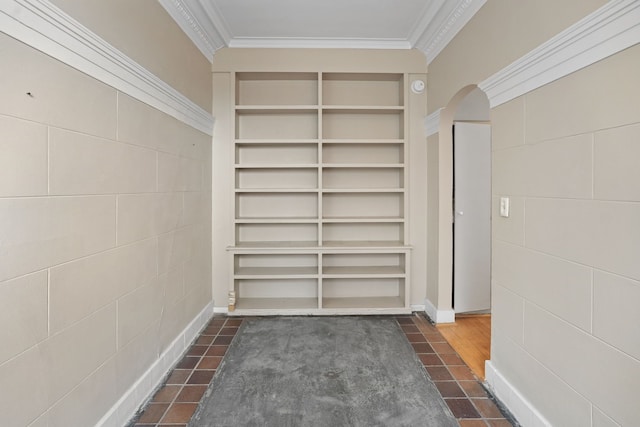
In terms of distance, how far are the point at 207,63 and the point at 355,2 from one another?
1472 millimetres

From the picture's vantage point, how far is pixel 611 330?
121cm

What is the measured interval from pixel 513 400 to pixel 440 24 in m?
2.76

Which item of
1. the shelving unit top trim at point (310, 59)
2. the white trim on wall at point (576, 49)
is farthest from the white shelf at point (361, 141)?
the white trim on wall at point (576, 49)

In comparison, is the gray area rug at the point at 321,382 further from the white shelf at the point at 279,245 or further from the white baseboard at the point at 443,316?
the white shelf at the point at 279,245

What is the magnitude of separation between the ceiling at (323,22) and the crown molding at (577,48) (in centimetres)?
79

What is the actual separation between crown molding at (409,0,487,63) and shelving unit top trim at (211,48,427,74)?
0.18m

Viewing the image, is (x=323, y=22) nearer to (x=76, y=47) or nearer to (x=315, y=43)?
(x=315, y=43)

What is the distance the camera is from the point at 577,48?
4.42 ft

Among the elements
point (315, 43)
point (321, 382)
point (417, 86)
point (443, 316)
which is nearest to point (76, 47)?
point (321, 382)

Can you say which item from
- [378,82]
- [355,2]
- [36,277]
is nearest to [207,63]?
[355,2]

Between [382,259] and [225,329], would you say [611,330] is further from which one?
[225,329]

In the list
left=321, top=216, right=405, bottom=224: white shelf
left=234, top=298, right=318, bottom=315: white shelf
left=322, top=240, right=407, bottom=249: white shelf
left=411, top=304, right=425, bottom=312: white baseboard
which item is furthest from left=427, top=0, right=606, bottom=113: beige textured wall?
left=234, top=298, right=318, bottom=315: white shelf

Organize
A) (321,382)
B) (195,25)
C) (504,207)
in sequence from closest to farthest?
1. (504,207)
2. (321,382)
3. (195,25)

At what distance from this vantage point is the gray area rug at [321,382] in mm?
1755
